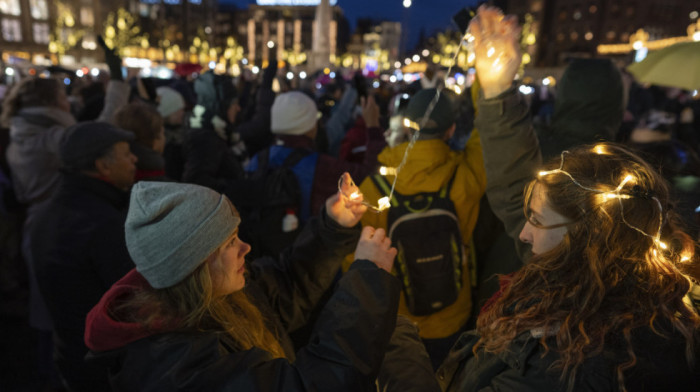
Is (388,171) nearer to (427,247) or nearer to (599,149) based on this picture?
(427,247)

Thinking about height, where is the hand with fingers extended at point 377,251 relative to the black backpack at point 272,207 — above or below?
above

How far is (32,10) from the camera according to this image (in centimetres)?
5541

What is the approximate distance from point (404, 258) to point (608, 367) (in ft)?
4.87

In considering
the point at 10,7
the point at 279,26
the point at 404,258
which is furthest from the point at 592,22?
the point at 404,258

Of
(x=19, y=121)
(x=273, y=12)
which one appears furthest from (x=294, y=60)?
(x=19, y=121)

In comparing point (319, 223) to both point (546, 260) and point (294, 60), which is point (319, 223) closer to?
point (546, 260)

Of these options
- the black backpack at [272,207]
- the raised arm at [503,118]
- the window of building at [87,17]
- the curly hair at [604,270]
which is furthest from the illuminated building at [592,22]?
the curly hair at [604,270]

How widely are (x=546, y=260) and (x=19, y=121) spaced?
4817 millimetres

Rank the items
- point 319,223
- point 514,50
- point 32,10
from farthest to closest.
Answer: point 32,10 → point 319,223 → point 514,50

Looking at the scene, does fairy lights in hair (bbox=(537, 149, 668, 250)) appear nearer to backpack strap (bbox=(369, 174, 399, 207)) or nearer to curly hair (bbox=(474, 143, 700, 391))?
curly hair (bbox=(474, 143, 700, 391))

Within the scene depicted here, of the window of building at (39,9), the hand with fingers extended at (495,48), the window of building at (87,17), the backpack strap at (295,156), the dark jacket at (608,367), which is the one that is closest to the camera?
the dark jacket at (608,367)

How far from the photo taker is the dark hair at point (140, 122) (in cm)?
354

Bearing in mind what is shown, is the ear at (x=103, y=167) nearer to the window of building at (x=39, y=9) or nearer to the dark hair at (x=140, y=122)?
the dark hair at (x=140, y=122)

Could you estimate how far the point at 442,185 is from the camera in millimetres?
2676
